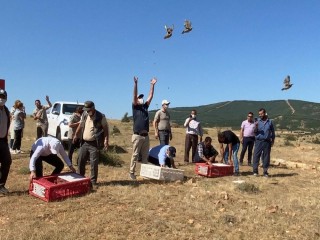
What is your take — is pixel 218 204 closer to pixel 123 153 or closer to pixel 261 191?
pixel 261 191

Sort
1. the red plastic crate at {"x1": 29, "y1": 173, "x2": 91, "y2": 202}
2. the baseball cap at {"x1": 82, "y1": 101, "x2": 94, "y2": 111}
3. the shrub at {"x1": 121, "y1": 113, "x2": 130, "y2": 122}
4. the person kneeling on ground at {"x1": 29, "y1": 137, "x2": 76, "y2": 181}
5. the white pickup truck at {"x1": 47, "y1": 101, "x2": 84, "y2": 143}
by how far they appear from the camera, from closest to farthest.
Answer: the red plastic crate at {"x1": 29, "y1": 173, "x2": 91, "y2": 202}, the person kneeling on ground at {"x1": 29, "y1": 137, "x2": 76, "y2": 181}, the baseball cap at {"x1": 82, "y1": 101, "x2": 94, "y2": 111}, the white pickup truck at {"x1": 47, "y1": 101, "x2": 84, "y2": 143}, the shrub at {"x1": 121, "y1": 113, "x2": 130, "y2": 122}

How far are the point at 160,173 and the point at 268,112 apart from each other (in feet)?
212

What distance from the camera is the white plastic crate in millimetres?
9305

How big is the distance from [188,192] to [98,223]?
269cm

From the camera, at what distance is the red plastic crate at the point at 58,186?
23.9ft

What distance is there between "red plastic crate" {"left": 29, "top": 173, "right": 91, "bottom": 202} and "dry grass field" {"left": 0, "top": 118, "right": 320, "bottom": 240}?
0.15 meters

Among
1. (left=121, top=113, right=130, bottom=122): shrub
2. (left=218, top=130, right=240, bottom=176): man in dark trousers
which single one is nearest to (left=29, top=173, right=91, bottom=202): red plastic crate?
(left=218, top=130, right=240, bottom=176): man in dark trousers

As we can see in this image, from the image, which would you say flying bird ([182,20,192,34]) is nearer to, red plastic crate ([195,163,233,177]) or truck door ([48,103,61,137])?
red plastic crate ([195,163,233,177])

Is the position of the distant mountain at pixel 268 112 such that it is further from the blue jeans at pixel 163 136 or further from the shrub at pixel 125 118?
the blue jeans at pixel 163 136

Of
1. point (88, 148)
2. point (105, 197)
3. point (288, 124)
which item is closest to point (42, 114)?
point (88, 148)

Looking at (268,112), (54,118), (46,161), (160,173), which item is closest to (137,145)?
(160,173)

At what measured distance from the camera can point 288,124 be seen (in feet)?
182

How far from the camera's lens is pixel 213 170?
34.8ft

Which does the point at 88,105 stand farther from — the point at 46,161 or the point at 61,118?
the point at 61,118
